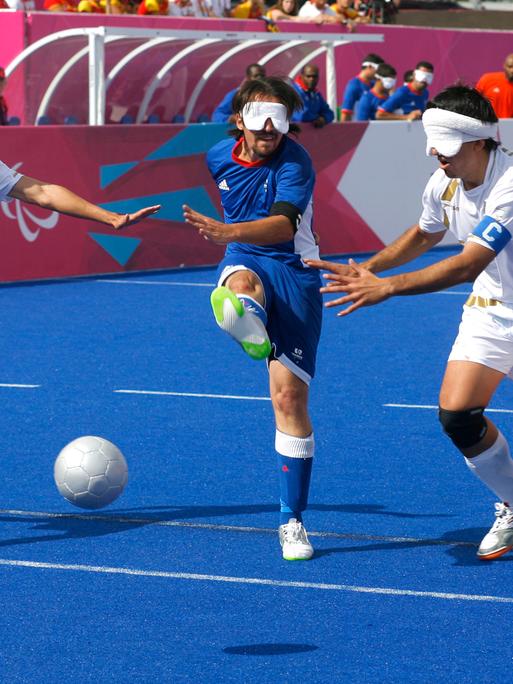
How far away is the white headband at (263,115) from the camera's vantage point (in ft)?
19.5

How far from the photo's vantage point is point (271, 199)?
6.12 metres

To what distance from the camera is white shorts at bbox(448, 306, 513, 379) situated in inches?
229

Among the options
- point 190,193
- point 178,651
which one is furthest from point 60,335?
point 178,651

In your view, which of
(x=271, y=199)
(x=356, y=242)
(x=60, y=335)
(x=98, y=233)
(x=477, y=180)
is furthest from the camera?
(x=356, y=242)


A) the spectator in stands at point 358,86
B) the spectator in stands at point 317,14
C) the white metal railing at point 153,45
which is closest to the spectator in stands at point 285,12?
→ the spectator in stands at point 317,14

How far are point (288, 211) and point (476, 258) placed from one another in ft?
3.32

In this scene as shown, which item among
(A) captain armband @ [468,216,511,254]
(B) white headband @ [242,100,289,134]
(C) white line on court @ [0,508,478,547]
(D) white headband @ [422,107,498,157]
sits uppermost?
(D) white headband @ [422,107,498,157]

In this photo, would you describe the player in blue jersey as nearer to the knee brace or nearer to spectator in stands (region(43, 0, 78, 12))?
the knee brace

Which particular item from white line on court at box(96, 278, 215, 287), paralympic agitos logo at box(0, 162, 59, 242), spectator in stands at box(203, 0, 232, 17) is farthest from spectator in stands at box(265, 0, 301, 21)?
paralympic agitos logo at box(0, 162, 59, 242)

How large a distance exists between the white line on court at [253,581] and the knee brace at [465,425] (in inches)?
27.9

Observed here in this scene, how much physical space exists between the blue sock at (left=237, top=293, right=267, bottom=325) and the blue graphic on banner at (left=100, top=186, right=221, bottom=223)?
9.55 meters

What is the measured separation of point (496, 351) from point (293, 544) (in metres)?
1.29

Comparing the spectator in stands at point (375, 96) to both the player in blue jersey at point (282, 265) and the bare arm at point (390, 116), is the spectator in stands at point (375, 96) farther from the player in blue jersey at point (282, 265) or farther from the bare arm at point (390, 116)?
the player in blue jersey at point (282, 265)

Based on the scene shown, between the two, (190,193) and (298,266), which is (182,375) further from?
(190,193)
